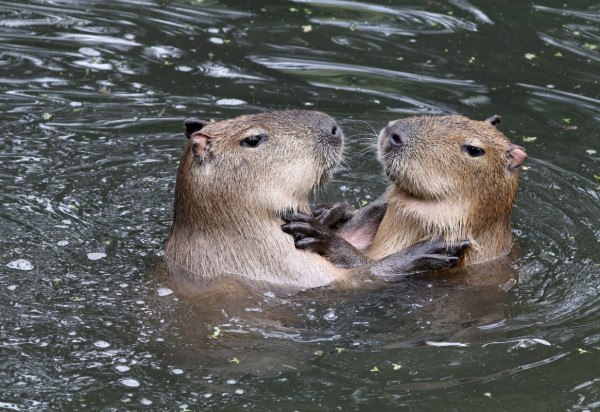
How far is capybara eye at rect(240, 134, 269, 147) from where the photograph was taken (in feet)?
31.1

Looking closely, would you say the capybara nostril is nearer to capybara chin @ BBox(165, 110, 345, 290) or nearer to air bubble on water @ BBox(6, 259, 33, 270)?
capybara chin @ BBox(165, 110, 345, 290)

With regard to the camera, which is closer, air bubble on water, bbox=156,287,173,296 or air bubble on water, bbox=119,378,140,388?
air bubble on water, bbox=119,378,140,388

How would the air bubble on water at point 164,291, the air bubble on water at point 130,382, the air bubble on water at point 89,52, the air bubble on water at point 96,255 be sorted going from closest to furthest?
1. the air bubble on water at point 130,382
2. the air bubble on water at point 164,291
3. the air bubble on water at point 96,255
4. the air bubble on water at point 89,52

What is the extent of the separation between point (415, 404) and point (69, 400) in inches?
88.5

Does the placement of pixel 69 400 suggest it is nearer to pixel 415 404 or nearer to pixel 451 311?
pixel 415 404

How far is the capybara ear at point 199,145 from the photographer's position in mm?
9273

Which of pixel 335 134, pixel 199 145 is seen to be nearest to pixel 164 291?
pixel 199 145

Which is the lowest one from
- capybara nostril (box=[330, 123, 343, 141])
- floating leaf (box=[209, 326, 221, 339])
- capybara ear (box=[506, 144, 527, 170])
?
floating leaf (box=[209, 326, 221, 339])

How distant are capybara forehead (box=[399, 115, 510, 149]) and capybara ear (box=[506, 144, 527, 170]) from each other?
67mm

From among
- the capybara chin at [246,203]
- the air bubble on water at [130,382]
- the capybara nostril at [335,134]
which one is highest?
the capybara nostril at [335,134]

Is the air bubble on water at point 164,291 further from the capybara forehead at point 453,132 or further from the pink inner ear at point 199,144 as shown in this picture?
the capybara forehead at point 453,132

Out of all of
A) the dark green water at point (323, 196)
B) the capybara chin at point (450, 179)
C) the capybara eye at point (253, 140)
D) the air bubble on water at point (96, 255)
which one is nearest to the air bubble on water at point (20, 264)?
the dark green water at point (323, 196)

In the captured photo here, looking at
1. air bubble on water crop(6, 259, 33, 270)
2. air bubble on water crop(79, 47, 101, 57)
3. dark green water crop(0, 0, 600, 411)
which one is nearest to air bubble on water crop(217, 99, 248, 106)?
dark green water crop(0, 0, 600, 411)

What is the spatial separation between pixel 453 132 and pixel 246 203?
1.89 m
